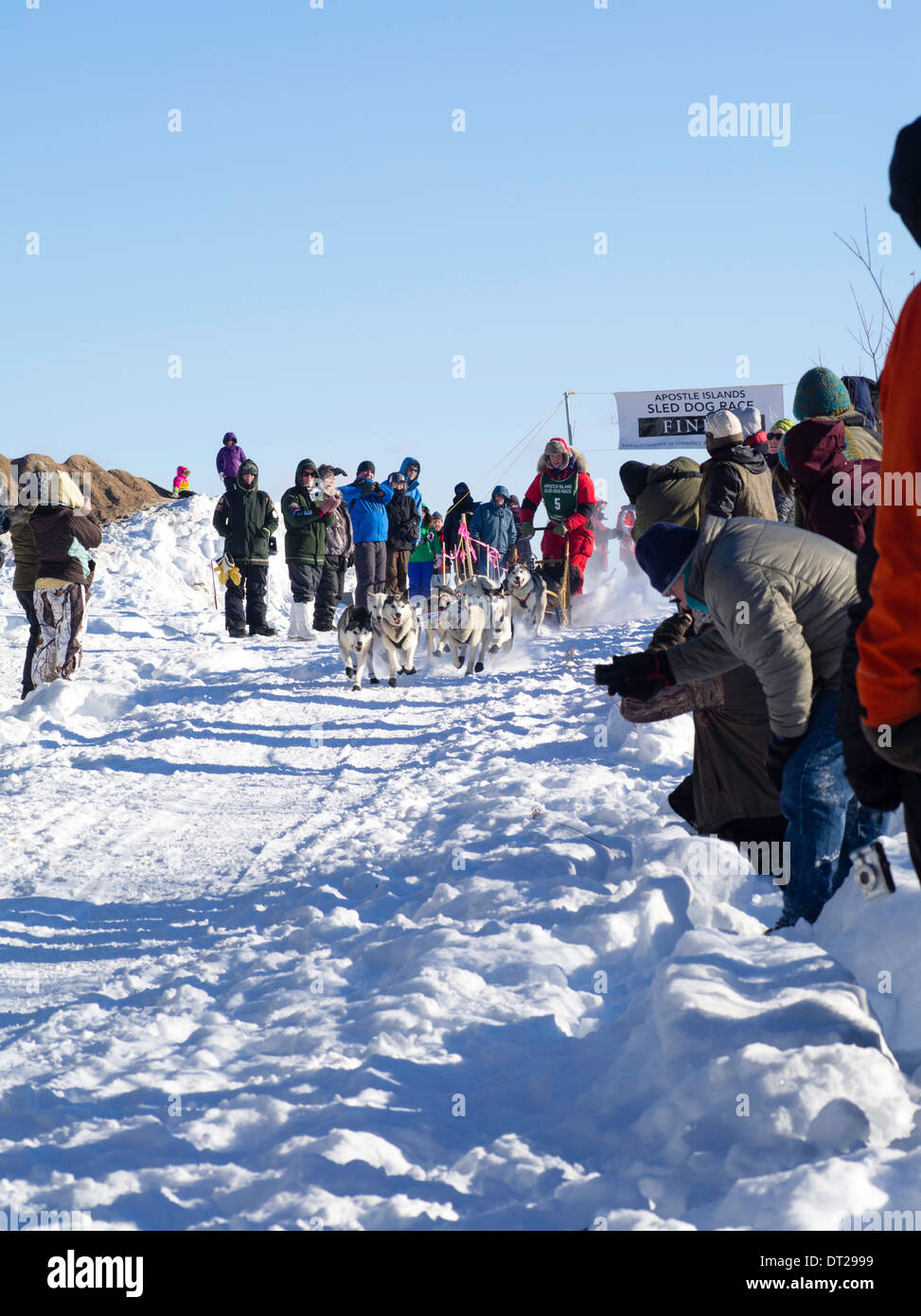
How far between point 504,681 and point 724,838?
20.6ft

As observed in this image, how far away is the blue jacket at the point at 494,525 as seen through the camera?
14.6 m

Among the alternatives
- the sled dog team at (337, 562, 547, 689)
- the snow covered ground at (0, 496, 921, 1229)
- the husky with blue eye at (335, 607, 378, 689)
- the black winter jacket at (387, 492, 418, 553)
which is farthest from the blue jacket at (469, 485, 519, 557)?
the snow covered ground at (0, 496, 921, 1229)

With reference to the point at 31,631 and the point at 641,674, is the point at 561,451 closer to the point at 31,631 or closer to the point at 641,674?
the point at 31,631

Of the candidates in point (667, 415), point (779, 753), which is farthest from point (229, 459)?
point (779, 753)

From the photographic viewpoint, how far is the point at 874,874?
2.47 meters

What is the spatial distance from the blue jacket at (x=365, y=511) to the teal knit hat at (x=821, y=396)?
27.2ft

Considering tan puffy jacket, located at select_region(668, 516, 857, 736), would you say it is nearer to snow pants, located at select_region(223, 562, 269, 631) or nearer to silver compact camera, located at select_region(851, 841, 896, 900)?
silver compact camera, located at select_region(851, 841, 896, 900)

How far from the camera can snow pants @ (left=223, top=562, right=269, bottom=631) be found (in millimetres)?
12805

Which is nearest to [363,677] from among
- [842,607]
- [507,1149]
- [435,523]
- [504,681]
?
[504,681]

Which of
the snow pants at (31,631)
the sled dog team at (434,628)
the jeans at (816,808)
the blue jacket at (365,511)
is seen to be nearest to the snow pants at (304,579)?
the blue jacket at (365,511)

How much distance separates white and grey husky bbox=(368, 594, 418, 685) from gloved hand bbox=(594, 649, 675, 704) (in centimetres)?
643

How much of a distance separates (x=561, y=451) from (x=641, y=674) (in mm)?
8741

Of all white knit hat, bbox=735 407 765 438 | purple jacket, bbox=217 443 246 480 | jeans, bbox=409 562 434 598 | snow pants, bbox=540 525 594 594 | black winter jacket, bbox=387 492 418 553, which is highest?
purple jacket, bbox=217 443 246 480
